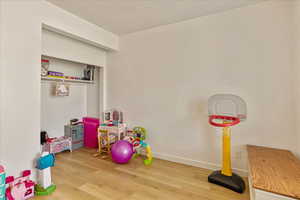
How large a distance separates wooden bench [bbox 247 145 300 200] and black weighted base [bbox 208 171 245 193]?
0.34 metres

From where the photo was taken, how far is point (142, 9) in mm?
2291

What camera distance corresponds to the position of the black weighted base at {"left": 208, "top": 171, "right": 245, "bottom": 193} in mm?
1792

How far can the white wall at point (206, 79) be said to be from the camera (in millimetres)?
1979

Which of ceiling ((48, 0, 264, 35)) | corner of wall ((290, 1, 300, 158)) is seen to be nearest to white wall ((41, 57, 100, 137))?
ceiling ((48, 0, 264, 35))

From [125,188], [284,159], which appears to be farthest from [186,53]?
[125,188]

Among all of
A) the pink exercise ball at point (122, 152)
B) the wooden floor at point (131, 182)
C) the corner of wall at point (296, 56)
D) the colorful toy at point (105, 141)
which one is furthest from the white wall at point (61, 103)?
the corner of wall at point (296, 56)

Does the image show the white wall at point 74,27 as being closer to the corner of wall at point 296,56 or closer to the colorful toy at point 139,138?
the colorful toy at point 139,138

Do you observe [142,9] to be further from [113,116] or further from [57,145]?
[57,145]

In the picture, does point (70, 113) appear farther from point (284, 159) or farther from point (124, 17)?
point (284, 159)

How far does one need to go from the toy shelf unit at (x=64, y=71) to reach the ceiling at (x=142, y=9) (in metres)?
1.26

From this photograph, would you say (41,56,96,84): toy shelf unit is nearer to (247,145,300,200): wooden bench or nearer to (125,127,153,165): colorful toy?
(125,127,153,165): colorful toy

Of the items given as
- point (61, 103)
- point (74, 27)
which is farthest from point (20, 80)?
point (61, 103)

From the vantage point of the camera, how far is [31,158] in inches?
73.8

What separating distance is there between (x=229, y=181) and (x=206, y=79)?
4.87 ft
